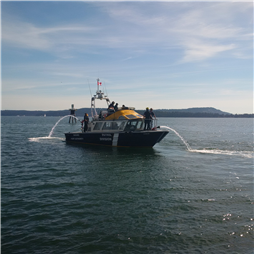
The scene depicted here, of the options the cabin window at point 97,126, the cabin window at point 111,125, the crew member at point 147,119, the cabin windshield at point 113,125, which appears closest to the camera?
the crew member at point 147,119

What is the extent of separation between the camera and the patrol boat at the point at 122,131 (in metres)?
25.0

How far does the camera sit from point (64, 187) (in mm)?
12719

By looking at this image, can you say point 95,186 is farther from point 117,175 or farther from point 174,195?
point 174,195

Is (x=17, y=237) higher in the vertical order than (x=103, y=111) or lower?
lower

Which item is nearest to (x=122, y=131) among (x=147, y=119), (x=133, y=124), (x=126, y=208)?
(x=133, y=124)

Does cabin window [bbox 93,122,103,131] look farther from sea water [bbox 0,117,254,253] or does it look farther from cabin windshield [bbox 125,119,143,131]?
sea water [bbox 0,117,254,253]

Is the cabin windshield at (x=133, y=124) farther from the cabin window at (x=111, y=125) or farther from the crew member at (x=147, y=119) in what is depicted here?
the cabin window at (x=111, y=125)

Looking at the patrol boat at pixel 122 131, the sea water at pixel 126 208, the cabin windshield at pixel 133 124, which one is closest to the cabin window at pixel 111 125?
the patrol boat at pixel 122 131

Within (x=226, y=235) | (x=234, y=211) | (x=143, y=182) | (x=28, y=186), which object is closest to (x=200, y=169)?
(x=143, y=182)

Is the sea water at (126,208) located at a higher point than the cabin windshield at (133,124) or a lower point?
lower

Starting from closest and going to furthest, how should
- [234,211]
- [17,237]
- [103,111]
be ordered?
[17,237] < [234,211] < [103,111]

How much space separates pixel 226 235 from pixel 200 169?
9021mm

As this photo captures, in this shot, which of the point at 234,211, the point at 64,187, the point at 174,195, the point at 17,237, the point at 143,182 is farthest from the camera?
the point at 143,182

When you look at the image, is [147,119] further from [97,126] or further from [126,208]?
[126,208]
